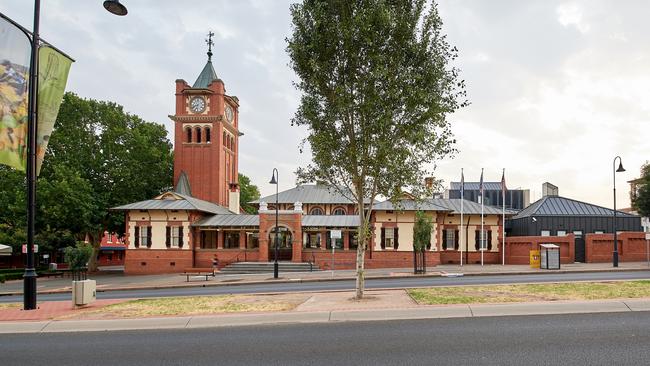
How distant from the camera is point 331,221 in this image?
145 feet

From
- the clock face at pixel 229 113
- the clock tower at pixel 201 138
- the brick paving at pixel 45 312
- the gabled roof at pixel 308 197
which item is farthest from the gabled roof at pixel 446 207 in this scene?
the brick paving at pixel 45 312

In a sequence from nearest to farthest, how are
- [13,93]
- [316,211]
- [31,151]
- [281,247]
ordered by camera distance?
[13,93], [31,151], [281,247], [316,211]

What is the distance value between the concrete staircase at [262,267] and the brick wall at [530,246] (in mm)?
15941

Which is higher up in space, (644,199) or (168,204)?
(644,199)

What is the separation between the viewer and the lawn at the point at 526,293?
1458cm

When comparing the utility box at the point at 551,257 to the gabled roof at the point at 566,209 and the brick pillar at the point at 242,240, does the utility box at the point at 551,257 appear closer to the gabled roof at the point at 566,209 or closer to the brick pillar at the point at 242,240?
the gabled roof at the point at 566,209

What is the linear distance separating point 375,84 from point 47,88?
10.2 meters

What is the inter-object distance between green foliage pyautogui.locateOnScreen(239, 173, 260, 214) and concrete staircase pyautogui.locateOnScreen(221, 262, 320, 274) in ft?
114

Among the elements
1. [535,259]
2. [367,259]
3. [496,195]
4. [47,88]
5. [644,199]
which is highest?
[47,88]

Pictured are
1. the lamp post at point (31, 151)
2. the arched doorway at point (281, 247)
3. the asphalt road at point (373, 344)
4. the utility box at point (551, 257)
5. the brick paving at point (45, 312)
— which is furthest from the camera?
the arched doorway at point (281, 247)

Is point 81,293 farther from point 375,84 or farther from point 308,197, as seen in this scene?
point 308,197

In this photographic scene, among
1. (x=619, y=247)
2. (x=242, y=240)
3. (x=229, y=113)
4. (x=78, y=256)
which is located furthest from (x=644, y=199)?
(x=78, y=256)

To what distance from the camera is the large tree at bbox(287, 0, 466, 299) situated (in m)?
16.0

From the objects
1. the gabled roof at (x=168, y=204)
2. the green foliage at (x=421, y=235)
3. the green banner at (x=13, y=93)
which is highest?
the green banner at (x=13, y=93)
